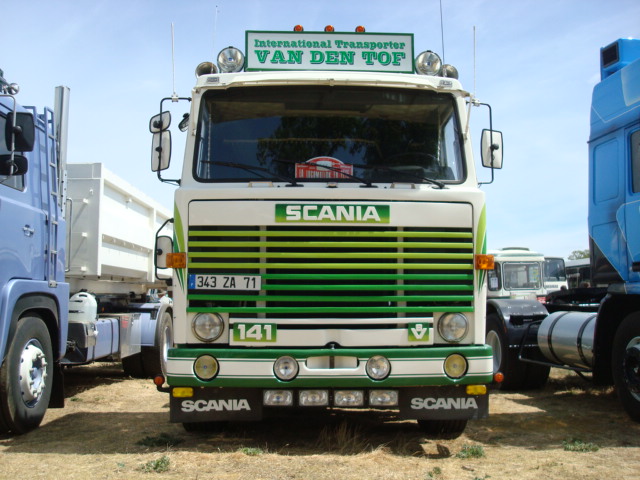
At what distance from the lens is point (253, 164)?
5.15 meters

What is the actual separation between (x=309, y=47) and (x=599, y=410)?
486 centimetres

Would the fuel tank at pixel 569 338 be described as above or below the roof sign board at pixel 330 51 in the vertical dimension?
below

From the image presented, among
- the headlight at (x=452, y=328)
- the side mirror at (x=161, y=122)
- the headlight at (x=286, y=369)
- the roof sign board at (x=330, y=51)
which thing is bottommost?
the headlight at (x=286, y=369)

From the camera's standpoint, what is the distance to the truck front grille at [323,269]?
476 centimetres

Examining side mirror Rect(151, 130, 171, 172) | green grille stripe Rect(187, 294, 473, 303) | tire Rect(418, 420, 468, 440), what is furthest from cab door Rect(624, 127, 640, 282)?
side mirror Rect(151, 130, 171, 172)

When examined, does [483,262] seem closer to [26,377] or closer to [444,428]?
[444,428]

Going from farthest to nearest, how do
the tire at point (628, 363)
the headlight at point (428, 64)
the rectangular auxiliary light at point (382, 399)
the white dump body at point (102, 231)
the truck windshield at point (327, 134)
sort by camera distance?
the white dump body at point (102, 231) → the tire at point (628, 363) → the headlight at point (428, 64) → the truck windshield at point (327, 134) → the rectangular auxiliary light at point (382, 399)

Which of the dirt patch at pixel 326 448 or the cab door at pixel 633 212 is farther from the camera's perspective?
the cab door at pixel 633 212

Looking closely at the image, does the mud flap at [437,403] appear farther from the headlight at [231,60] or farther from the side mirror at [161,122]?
the headlight at [231,60]

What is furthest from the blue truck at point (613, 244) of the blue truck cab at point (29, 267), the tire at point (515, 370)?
the blue truck cab at point (29, 267)

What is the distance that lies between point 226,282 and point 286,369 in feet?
2.48

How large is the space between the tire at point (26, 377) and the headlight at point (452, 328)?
11.5 ft

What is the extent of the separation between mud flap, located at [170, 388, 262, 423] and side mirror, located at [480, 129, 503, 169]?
8.76ft

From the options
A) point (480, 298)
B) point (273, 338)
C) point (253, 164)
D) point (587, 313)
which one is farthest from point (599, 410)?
point (253, 164)
